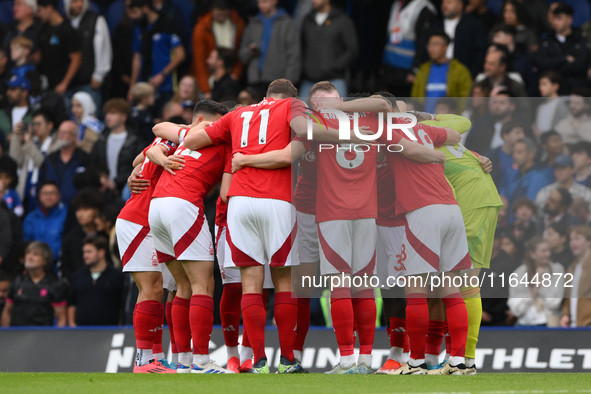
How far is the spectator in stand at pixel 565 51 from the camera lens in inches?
508

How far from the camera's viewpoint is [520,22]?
44.9 ft

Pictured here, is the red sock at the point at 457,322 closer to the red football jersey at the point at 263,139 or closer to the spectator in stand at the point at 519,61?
the red football jersey at the point at 263,139

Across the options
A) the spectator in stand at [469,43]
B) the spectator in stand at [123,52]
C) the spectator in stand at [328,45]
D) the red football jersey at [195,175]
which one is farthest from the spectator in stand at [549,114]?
the spectator in stand at [123,52]

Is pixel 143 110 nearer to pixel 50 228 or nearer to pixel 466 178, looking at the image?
pixel 50 228

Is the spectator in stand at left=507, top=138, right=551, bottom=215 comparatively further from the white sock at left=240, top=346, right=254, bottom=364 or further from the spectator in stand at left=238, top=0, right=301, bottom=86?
the spectator in stand at left=238, top=0, right=301, bottom=86

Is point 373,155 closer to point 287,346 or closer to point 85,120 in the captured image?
point 287,346

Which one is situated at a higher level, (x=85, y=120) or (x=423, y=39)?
(x=423, y=39)

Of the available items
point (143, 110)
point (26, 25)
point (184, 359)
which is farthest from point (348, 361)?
point (26, 25)

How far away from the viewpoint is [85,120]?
1398 cm

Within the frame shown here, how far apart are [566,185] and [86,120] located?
7239mm

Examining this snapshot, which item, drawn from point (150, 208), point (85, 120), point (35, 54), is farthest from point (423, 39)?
point (150, 208)

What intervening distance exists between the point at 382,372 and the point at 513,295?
1638 millimetres

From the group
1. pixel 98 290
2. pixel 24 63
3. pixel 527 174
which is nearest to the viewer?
pixel 527 174

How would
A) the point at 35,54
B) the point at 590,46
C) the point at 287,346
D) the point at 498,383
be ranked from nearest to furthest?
the point at 498,383
the point at 287,346
the point at 590,46
the point at 35,54
